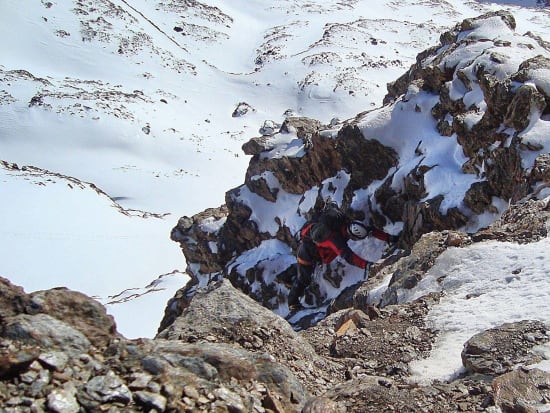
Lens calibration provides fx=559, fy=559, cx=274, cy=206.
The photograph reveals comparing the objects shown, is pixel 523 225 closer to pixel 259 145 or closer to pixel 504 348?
pixel 504 348

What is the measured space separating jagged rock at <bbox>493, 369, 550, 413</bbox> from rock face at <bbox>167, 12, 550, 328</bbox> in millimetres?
4786

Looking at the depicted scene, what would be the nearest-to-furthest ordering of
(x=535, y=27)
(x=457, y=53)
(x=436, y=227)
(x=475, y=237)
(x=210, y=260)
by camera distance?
(x=475, y=237) → (x=436, y=227) → (x=457, y=53) → (x=210, y=260) → (x=535, y=27)

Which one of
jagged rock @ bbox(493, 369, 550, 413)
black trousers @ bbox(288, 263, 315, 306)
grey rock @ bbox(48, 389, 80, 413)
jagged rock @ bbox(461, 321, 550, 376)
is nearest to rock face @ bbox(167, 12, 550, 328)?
black trousers @ bbox(288, 263, 315, 306)

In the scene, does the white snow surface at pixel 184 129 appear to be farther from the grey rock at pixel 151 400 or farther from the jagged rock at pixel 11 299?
the jagged rock at pixel 11 299

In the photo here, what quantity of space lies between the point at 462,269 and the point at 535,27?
76.2 m

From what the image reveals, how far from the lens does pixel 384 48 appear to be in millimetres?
68500

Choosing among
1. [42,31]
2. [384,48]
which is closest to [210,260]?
[42,31]

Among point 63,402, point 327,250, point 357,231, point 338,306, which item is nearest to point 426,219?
point 357,231

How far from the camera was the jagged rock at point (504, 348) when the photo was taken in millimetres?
6816

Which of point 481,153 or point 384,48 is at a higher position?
point 481,153

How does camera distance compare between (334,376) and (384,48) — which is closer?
(334,376)

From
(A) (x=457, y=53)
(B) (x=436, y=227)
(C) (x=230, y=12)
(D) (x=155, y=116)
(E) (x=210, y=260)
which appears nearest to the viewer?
(B) (x=436, y=227)

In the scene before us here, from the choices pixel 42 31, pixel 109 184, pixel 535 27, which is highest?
pixel 535 27

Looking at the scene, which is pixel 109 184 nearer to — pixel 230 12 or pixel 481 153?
pixel 481 153
